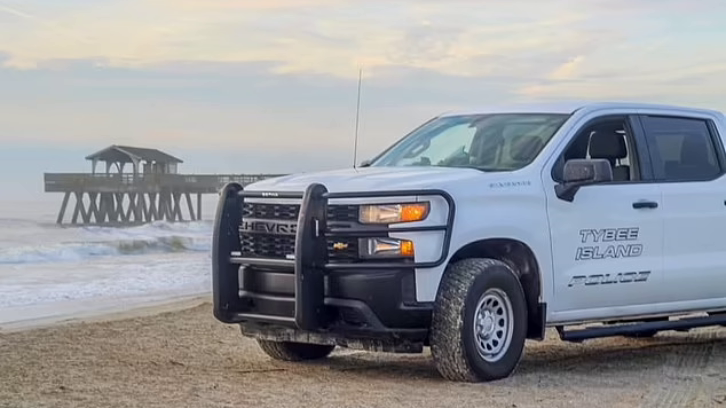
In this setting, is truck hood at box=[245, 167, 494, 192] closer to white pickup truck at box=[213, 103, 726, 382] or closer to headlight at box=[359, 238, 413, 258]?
white pickup truck at box=[213, 103, 726, 382]

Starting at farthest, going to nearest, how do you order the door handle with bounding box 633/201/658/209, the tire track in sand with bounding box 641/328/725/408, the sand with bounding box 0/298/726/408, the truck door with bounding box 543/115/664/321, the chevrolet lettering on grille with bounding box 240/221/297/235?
the door handle with bounding box 633/201/658/209, the truck door with bounding box 543/115/664/321, the chevrolet lettering on grille with bounding box 240/221/297/235, the tire track in sand with bounding box 641/328/725/408, the sand with bounding box 0/298/726/408

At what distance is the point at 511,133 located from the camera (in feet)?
29.8

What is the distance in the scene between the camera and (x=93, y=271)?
2392 cm

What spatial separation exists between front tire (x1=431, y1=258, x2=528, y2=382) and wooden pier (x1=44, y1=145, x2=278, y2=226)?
45.5m

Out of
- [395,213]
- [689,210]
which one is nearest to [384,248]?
[395,213]

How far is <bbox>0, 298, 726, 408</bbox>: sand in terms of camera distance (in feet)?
25.0

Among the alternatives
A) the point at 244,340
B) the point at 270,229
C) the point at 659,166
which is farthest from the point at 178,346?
the point at 659,166

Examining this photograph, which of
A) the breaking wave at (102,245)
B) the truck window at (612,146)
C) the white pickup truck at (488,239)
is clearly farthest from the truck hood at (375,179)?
the breaking wave at (102,245)

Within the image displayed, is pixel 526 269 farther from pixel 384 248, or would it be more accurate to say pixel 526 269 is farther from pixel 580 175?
pixel 384 248

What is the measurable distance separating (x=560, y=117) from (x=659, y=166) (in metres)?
0.91

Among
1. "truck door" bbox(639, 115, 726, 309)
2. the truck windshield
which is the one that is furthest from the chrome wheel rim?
"truck door" bbox(639, 115, 726, 309)

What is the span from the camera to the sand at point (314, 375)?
7625 millimetres

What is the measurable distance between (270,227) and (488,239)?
1.43 metres

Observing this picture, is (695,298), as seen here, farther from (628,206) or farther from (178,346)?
(178,346)
